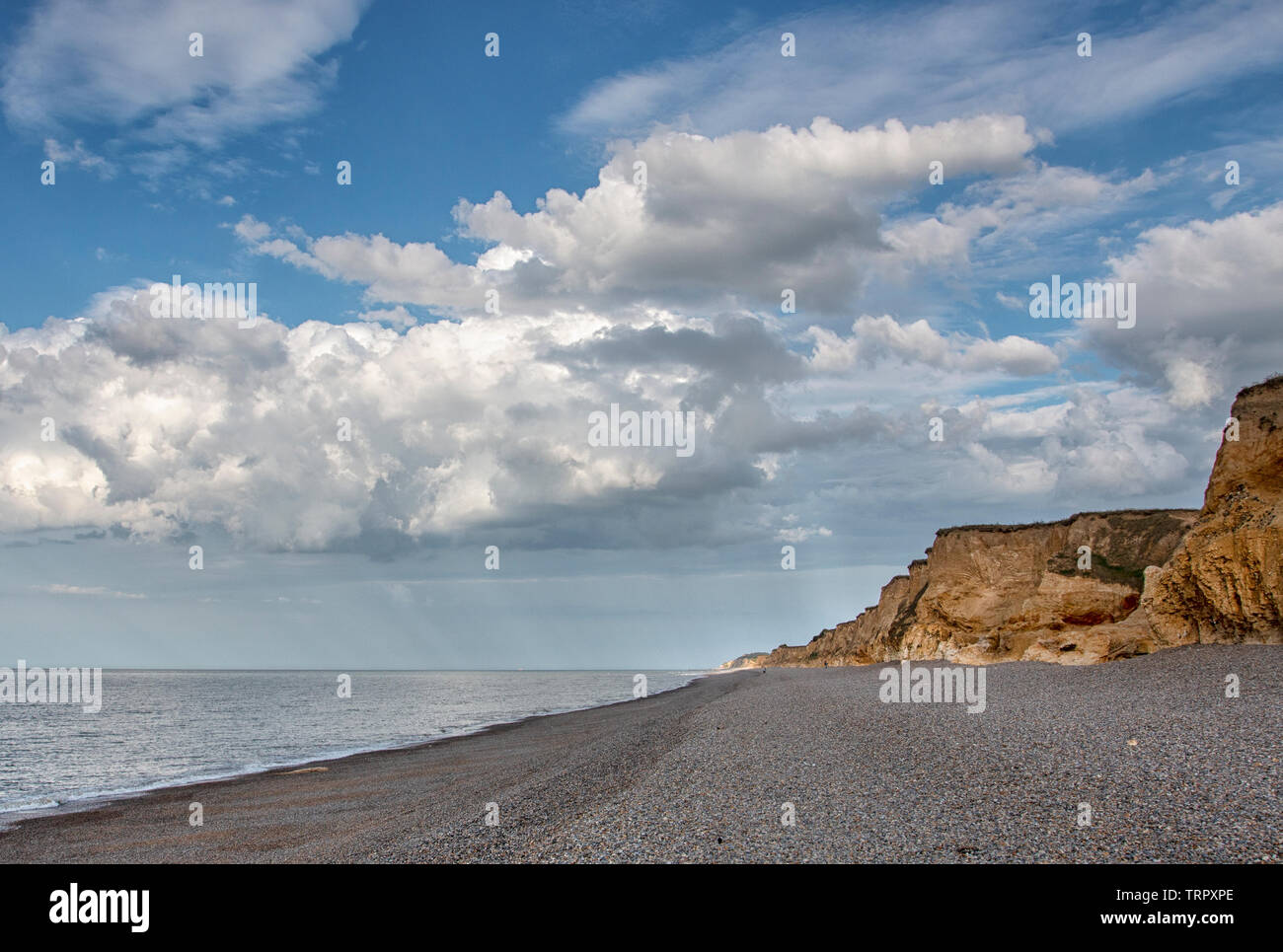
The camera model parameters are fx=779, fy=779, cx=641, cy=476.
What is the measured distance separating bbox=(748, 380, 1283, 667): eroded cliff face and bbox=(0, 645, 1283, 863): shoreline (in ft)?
8.59

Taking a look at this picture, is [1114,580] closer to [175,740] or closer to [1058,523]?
[1058,523]

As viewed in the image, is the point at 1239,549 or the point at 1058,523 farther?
the point at 1058,523

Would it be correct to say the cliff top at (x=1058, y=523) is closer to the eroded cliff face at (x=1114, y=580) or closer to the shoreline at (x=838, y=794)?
the eroded cliff face at (x=1114, y=580)

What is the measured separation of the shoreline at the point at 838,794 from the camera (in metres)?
10.1

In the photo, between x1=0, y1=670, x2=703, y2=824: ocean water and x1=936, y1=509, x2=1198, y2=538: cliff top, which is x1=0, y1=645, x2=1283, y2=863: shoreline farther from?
x1=936, y1=509, x2=1198, y2=538: cliff top

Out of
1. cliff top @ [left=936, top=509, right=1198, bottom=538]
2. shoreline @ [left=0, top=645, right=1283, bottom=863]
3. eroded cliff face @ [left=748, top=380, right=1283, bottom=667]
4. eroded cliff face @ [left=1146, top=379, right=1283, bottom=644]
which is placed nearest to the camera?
shoreline @ [left=0, top=645, right=1283, bottom=863]

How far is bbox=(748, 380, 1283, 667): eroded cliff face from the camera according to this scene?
90.0 feet

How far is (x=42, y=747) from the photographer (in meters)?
42.9

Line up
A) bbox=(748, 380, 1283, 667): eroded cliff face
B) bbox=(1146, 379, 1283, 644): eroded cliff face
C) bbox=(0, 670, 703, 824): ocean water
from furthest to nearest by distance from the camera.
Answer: bbox=(0, 670, 703, 824): ocean water < bbox=(748, 380, 1283, 667): eroded cliff face < bbox=(1146, 379, 1283, 644): eroded cliff face

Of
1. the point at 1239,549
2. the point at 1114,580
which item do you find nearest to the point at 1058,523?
the point at 1114,580

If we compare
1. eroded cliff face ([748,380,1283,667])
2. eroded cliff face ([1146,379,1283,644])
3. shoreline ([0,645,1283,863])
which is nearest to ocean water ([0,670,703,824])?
shoreline ([0,645,1283,863])

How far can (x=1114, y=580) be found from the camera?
4541 centimetres

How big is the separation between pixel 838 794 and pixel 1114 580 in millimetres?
40279
